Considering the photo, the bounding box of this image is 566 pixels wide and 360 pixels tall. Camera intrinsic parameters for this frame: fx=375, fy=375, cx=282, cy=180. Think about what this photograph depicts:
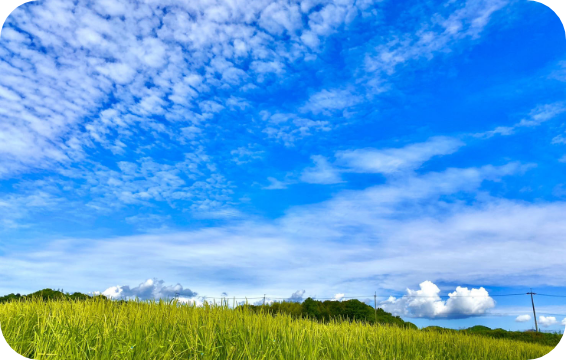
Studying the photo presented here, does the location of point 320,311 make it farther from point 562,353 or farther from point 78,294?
point 562,353

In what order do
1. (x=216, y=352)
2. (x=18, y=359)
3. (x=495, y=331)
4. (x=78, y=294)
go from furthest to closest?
(x=495, y=331) → (x=78, y=294) → (x=216, y=352) → (x=18, y=359)

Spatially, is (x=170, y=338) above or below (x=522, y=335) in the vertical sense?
below

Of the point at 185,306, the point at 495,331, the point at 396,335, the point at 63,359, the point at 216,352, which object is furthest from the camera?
the point at 495,331

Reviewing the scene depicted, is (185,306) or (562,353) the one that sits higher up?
(185,306)

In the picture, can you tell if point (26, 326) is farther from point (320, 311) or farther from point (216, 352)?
point (320, 311)

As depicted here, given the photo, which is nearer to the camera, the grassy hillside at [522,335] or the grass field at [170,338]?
the grass field at [170,338]

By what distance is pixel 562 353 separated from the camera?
567 cm

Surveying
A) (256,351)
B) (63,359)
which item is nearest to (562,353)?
(256,351)

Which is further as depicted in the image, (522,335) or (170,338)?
(522,335)

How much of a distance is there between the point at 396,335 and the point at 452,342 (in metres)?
3.27

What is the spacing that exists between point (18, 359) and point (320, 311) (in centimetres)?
1842

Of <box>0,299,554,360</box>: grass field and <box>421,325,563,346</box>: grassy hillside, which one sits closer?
<box>0,299,554,360</box>: grass field

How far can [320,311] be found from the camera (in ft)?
70.5

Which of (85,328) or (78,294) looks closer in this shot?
(85,328)
